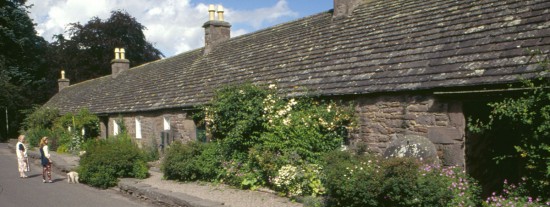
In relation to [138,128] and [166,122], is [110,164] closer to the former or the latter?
[166,122]

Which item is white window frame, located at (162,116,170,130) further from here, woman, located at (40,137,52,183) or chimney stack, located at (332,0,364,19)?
chimney stack, located at (332,0,364,19)

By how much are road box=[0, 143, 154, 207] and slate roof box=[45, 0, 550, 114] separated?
4473 millimetres

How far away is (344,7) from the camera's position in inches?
571

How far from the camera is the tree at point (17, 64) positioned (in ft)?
130

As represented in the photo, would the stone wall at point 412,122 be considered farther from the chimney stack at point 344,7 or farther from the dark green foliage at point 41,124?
the dark green foliage at point 41,124

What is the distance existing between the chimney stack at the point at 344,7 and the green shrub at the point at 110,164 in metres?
7.62

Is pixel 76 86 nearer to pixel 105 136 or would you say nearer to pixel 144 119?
pixel 105 136

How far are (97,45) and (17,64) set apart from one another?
29.9 ft

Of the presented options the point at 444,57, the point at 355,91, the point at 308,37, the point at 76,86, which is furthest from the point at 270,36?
the point at 76,86

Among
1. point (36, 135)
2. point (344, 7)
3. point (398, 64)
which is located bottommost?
point (36, 135)

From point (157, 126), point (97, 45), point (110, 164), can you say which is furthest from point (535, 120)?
point (97, 45)

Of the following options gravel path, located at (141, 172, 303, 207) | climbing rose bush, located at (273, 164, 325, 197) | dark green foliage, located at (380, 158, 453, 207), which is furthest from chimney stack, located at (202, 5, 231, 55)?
dark green foliage, located at (380, 158, 453, 207)

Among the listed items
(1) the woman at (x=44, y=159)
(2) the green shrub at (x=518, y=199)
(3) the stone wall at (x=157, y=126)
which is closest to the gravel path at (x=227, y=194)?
(3) the stone wall at (x=157, y=126)

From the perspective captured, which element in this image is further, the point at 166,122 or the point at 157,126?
the point at 157,126
